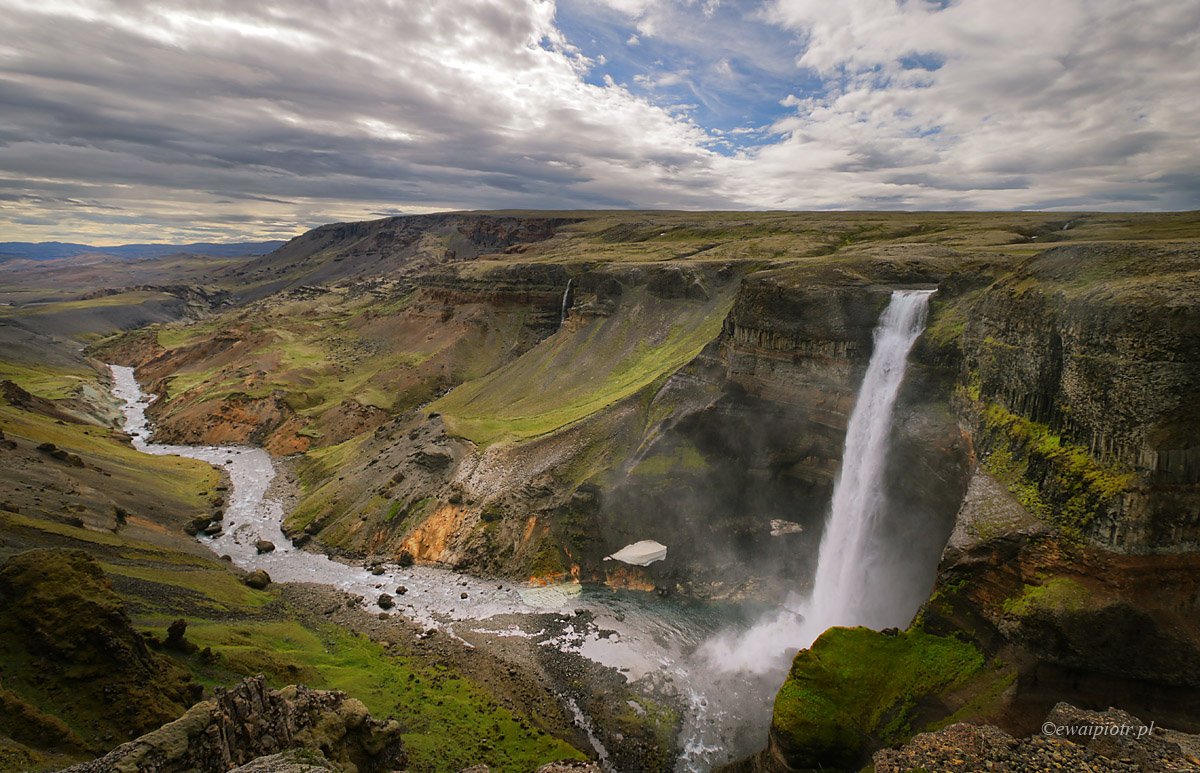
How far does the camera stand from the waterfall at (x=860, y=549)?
3394 centimetres

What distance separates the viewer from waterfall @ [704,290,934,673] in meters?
33.9

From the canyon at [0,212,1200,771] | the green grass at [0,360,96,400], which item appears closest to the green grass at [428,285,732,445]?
the canyon at [0,212,1200,771]

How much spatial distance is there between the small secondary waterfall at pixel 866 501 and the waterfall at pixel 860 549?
Answer: 56 millimetres

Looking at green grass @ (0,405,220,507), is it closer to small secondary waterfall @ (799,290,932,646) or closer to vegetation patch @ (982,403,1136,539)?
small secondary waterfall @ (799,290,932,646)

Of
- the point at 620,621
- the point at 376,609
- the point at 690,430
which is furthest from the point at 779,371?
the point at 376,609

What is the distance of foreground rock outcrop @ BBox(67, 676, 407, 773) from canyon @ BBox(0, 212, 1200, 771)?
8126 mm

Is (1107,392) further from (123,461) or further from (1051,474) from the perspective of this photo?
(123,461)

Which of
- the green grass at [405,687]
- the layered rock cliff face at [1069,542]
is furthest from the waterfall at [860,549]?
the green grass at [405,687]

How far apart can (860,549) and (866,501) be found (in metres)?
2.96

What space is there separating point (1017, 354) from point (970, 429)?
5619 millimetres

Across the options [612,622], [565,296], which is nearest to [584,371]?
[565,296]

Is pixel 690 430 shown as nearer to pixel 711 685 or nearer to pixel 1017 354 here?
pixel 711 685

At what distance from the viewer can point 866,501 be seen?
35938mm

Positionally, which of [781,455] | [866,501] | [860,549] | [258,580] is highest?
[866,501]
